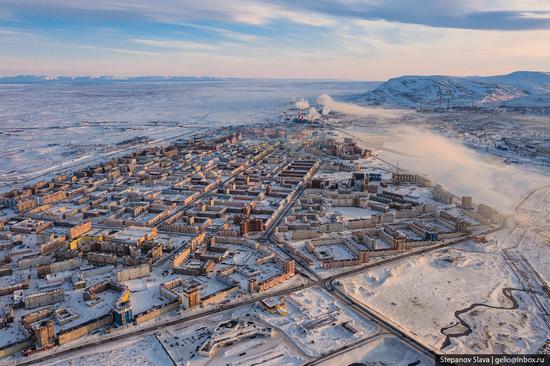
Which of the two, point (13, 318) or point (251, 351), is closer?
point (251, 351)

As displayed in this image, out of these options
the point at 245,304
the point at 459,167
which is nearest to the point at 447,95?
the point at 459,167

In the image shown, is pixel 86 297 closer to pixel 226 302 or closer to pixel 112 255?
pixel 112 255

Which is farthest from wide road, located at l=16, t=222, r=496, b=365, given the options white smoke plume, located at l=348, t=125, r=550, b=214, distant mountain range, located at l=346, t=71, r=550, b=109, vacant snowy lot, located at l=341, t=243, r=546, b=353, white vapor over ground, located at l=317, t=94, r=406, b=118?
distant mountain range, located at l=346, t=71, r=550, b=109

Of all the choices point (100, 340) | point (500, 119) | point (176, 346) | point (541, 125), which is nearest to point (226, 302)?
point (176, 346)

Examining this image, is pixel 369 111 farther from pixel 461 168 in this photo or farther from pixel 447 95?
pixel 461 168

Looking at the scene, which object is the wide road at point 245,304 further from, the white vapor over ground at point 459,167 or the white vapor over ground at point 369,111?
the white vapor over ground at point 369,111

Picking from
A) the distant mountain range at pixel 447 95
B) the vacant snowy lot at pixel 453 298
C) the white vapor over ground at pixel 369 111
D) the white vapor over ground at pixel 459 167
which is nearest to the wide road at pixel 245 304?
the vacant snowy lot at pixel 453 298

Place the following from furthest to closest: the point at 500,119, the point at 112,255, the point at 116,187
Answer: the point at 500,119 → the point at 116,187 → the point at 112,255
